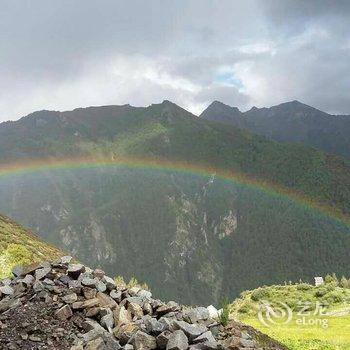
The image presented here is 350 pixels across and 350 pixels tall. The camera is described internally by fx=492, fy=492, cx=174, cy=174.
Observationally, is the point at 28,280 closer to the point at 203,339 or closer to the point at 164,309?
the point at 164,309

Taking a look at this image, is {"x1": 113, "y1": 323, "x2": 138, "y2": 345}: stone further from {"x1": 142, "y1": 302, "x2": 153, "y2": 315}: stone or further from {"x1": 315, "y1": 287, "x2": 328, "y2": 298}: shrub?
{"x1": 315, "y1": 287, "x2": 328, "y2": 298}: shrub

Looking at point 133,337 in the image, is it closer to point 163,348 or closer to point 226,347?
point 163,348

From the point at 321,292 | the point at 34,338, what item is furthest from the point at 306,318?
the point at 34,338

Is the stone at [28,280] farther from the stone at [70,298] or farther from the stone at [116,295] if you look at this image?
the stone at [116,295]

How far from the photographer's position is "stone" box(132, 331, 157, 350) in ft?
52.1

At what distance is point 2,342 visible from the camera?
1680cm

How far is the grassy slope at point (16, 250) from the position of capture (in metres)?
41.3

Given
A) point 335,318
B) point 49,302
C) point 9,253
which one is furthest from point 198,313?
point 9,253

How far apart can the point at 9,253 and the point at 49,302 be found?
27574 mm

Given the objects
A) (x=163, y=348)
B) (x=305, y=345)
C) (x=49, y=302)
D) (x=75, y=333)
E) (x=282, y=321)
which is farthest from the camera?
(x=282, y=321)

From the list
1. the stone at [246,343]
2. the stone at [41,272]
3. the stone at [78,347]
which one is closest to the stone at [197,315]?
the stone at [246,343]

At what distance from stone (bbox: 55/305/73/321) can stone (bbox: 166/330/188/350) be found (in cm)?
427

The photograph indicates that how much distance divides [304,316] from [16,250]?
26540mm

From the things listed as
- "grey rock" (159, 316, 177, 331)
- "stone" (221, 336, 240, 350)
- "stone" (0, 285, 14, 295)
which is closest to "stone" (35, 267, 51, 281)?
"stone" (0, 285, 14, 295)
